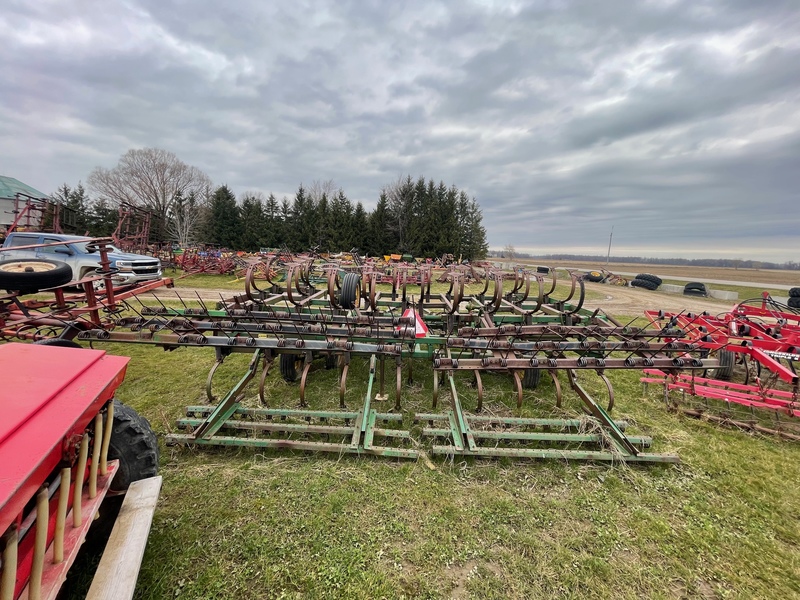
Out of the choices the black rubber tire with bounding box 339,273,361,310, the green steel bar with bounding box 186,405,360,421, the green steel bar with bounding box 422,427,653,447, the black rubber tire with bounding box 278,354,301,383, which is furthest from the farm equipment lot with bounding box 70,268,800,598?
the black rubber tire with bounding box 339,273,361,310

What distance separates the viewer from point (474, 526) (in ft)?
8.27

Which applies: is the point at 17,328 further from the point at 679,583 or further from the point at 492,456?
the point at 679,583

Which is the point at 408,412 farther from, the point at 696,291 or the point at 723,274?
the point at 723,274

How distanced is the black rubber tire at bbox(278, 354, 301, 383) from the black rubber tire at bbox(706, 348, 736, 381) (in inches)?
257

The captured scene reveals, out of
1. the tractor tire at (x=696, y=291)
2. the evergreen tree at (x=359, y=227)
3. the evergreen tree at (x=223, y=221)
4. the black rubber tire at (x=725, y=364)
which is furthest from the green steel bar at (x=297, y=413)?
the evergreen tree at (x=223, y=221)

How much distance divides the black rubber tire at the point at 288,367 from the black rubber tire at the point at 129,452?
2527mm

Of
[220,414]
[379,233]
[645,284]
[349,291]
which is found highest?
[379,233]

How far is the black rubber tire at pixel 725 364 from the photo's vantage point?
5.03 meters

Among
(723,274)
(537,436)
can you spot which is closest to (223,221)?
(537,436)

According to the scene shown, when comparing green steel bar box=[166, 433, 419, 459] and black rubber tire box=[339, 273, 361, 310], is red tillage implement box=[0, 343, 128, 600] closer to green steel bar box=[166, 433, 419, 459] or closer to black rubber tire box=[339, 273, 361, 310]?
green steel bar box=[166, 433, 419, 459]

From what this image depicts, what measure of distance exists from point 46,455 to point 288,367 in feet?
12.2

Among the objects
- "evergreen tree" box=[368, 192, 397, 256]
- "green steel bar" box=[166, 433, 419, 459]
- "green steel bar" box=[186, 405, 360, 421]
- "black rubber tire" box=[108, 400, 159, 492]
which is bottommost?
"green steel bar" box=[166, 433, 419, 459]

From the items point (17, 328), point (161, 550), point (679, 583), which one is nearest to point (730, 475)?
point (679, 583)

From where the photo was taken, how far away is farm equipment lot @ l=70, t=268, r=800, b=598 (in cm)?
211
